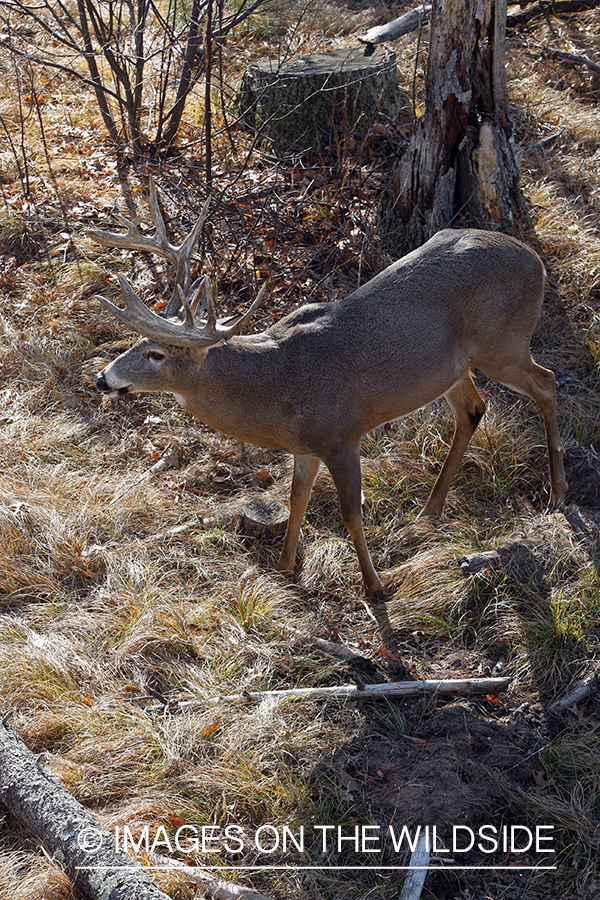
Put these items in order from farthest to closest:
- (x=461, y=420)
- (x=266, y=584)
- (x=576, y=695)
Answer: (x=461, y=420) → (x=266, y=584) → (x=576, y=695)

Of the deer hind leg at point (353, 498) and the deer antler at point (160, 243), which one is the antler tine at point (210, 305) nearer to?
the deer antler at point (160, 243)

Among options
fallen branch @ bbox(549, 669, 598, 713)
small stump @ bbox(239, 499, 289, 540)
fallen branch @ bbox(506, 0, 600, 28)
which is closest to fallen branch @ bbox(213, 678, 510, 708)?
fallen branch @ bbox(549, 669, 598, 713)

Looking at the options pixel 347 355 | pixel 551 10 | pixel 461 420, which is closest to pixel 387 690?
pixel 347 355

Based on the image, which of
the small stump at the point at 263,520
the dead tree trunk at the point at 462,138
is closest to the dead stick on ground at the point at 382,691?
the small stump at the point at 263,520

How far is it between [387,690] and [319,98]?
6.20 m

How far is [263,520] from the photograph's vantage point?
5383 mm

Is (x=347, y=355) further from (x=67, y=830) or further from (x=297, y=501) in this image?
(x=67, y=830)

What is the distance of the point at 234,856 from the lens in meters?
3.51

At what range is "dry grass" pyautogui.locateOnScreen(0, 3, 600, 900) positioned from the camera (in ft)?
12.2

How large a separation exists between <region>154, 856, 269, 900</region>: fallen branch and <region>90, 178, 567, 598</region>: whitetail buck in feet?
6.59

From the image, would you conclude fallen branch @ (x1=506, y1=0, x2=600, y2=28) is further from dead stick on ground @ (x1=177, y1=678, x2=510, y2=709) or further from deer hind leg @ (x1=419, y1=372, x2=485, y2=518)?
dead stick on ground @ (x1=177, y1=678, x2=510, y2=709)

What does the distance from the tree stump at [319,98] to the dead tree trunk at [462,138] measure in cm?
121

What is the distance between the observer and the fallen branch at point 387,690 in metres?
4.20

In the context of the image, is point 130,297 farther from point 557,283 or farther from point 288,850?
point 557,283
